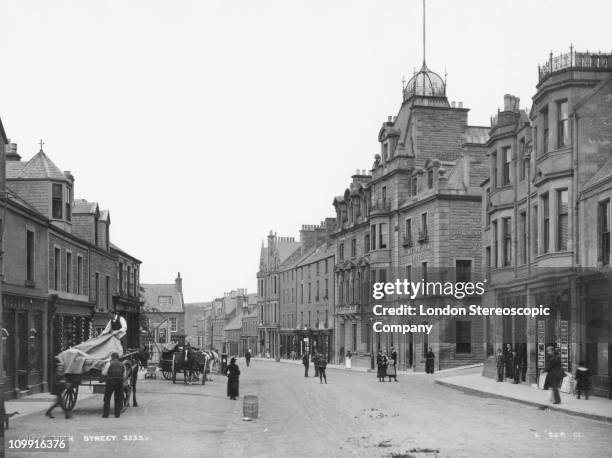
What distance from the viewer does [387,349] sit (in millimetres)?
58188

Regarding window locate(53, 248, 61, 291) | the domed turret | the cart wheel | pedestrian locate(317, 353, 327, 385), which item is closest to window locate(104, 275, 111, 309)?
window locate(53, 248, 61, 291)

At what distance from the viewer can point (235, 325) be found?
416 feet

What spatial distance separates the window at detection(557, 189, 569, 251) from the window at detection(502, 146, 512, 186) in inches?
282

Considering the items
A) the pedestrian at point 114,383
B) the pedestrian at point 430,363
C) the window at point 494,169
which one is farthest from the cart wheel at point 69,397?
the pedestrian at point 430,363

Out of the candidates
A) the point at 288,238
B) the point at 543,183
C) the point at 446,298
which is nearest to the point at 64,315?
the point at 543,183

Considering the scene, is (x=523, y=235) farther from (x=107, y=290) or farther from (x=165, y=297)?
(x=165, y=297)

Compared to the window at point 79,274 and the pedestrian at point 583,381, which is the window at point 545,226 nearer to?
the pedestrian at point 583,381

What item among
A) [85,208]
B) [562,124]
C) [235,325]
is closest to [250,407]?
[562,124]

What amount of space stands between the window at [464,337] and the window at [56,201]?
27.9 metres

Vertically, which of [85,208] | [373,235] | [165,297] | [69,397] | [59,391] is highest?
[85,208]

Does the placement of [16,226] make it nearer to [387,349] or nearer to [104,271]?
[104,271]

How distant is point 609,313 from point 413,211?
96.1 ft

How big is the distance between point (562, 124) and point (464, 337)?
24.2m

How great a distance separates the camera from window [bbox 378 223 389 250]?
60375 millimetres
